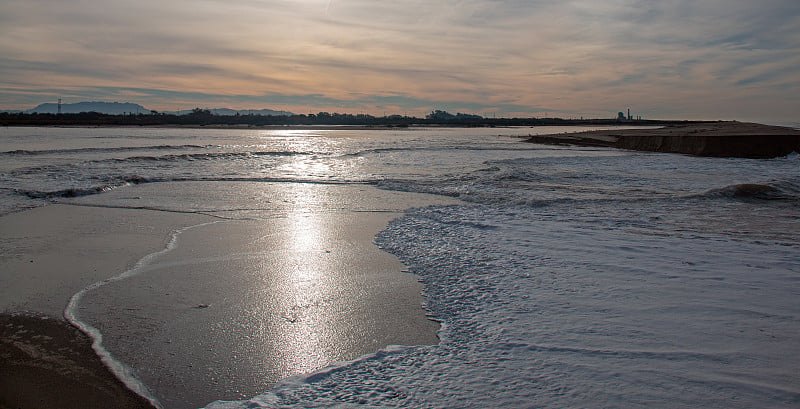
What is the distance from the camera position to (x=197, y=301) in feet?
13.6

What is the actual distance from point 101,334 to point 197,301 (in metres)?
0.76

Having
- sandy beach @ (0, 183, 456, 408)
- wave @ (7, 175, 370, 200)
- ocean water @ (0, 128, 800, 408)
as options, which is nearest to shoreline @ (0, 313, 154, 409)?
sandy beach @ (0, 183, 456, 408)

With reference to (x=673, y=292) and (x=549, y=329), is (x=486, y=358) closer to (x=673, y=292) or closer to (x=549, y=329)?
(x=549, y=329)

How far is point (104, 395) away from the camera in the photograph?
2756 millimetres

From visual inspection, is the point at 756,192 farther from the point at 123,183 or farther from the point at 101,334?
the point at 123,183

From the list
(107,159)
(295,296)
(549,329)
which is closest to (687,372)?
(549,329)

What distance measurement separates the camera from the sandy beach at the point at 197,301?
117 inches

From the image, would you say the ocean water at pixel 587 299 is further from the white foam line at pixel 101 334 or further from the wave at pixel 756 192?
the white foam line at pixel 101 334

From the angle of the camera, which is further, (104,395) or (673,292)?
(673,292)

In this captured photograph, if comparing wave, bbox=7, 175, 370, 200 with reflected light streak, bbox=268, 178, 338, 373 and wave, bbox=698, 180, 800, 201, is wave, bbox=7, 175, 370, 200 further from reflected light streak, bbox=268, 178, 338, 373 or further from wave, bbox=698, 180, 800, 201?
wave, bbox=698, 180, 800, 201

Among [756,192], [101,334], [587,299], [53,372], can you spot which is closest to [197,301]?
[101,334]

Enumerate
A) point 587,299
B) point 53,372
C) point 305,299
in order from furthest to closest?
point 305,299 < point 587,299 < point 53,372

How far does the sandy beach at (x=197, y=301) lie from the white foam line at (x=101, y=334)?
0.04m

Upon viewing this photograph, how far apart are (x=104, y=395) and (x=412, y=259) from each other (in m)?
3.20
